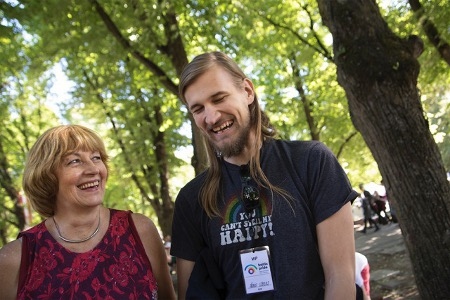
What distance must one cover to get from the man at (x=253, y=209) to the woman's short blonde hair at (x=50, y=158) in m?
0.62

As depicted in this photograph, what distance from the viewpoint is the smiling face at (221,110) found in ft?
7.42

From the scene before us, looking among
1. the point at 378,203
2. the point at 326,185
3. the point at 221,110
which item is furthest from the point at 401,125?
the point at 378,203

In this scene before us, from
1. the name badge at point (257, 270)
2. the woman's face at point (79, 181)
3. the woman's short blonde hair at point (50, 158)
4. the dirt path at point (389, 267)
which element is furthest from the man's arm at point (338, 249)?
the dirt path at point (389, 267)

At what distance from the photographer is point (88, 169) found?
8.39 ft

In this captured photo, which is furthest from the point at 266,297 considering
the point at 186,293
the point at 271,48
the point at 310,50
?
the point at 271,48

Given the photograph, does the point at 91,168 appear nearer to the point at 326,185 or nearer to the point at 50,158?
the point at 50,158

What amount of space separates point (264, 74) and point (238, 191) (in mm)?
16971

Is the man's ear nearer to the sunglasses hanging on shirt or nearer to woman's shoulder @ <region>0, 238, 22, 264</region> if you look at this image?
the sunglasses hanging on shirt

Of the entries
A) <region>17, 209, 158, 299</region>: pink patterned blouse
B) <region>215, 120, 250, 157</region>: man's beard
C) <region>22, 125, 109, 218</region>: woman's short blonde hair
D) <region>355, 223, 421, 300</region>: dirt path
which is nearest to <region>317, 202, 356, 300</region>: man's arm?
<region>215, 120, 250, 157</region>: man's beard

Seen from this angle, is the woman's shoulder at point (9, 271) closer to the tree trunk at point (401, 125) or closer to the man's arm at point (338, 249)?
the man's arm at point (338, 249)

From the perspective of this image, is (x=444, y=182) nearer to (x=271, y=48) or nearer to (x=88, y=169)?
(x=88, y=169)

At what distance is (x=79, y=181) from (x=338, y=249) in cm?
137

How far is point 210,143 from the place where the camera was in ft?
8.12

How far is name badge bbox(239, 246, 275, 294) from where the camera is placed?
211 cm
